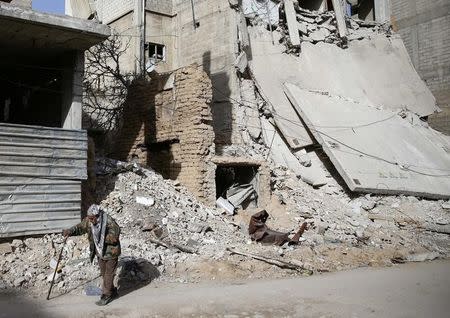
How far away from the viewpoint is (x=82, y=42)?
7.93m

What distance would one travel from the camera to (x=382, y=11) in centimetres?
2042

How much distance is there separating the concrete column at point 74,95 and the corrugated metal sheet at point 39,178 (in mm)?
286

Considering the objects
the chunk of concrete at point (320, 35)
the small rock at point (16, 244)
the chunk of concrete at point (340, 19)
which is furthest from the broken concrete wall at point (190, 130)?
the chunk of concrete at point (340, 19)

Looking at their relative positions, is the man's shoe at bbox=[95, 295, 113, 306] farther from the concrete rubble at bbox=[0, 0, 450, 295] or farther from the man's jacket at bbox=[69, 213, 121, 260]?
the concrete rubble at bbox=[0, 0, 450, 295]

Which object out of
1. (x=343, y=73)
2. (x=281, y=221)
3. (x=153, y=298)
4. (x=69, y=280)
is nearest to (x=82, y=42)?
(x=69, y=280)

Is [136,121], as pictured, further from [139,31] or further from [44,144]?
[139,31]

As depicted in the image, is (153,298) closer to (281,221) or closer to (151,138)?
(281,221)

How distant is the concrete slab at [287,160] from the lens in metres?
12.5

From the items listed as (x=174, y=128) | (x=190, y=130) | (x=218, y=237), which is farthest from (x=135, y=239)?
(x=174, y=128)

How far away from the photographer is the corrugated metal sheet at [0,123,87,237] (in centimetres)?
703

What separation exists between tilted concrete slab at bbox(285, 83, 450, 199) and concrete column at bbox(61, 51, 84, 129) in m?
7.02

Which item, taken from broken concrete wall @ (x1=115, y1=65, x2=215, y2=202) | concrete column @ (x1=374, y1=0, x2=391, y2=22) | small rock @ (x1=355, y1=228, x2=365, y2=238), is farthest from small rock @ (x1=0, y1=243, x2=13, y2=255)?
concrete column @ (x1=374, y1=0, x2=391, y2=22)

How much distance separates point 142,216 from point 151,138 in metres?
3.36

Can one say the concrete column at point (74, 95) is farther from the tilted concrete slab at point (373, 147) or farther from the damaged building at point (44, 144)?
the tilted concrete slab at point (373, 147)
